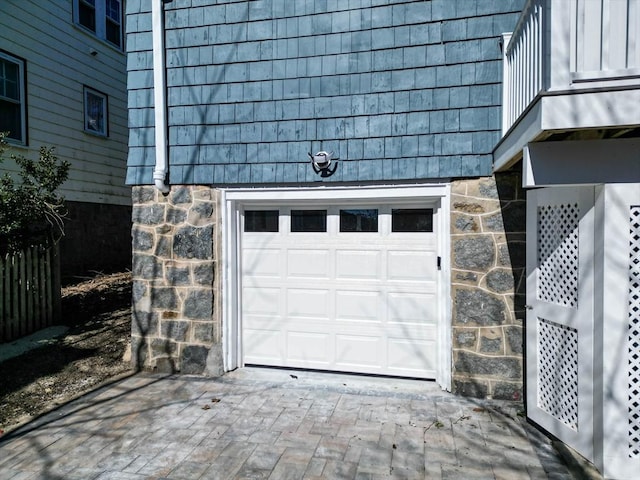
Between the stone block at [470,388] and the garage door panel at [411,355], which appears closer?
the stone block at [470,388]

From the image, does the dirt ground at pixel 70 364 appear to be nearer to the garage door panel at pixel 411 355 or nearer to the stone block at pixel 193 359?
the stone block at pixel 193 359

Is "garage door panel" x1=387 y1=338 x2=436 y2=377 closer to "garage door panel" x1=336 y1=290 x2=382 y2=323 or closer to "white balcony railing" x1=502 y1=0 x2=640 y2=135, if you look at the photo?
"garage door panel" x1=336 y1=290 x2=382 y2=323

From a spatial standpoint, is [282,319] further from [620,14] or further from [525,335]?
[620,14]

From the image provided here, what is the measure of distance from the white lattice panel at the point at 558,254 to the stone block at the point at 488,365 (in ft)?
2.65

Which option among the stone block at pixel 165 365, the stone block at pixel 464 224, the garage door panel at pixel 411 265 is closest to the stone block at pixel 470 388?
the garage door panel at pixel 411 265

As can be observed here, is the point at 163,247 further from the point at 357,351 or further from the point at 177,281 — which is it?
the point at 357,351

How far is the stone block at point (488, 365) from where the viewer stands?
12.1 ft

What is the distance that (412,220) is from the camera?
4.10 metres

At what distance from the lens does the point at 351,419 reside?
3.40m

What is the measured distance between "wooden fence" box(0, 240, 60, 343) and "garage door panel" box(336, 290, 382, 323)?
13.3 feet

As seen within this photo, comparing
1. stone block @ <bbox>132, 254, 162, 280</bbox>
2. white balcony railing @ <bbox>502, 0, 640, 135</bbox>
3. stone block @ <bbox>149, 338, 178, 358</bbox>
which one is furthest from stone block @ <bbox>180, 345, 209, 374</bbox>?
white balcony railing @ <bbox>502, 0, 640, 135</bbox>

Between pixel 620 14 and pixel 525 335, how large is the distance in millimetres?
2488

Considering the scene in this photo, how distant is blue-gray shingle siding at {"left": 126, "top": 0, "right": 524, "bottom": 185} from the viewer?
3.74 metres

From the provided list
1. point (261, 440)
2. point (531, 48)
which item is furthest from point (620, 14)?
point (261, 440)
